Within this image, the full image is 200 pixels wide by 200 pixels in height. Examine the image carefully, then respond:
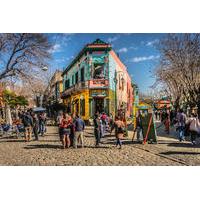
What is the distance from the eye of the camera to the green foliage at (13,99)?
42.7ft

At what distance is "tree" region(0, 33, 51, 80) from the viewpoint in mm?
11002

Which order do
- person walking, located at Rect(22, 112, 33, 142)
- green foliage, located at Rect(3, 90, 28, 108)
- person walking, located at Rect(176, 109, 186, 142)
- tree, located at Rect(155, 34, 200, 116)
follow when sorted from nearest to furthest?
green foliage, located at Rect(3, 90, 28, 108) < person walking, located at Rect(176, 109, 186, 142) < tree, located at Rect(155, 34, 200, 116) < person walking, located at Rect(22, 112, 33, 142)

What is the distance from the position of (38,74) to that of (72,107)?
2010mm

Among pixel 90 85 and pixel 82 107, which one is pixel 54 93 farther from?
pixel 90 85

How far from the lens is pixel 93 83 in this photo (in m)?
12.2

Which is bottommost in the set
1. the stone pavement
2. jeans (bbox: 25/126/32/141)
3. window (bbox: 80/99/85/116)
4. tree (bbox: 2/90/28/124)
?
the stone pavement

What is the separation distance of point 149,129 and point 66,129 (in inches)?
119

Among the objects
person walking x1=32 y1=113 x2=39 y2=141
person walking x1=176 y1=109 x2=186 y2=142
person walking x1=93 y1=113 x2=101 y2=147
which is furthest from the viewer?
person walking x1=32 y1=113 x2=39 y2=141

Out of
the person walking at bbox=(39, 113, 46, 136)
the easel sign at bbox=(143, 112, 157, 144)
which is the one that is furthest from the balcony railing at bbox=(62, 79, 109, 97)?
the person walking at bbox=(39, 113, 46, 136)

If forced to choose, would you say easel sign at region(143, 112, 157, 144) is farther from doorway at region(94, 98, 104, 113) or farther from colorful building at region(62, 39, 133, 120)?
doorway at region(94, 98, 104, 113)

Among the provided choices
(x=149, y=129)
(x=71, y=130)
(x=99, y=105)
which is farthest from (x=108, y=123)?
(x=71, y=130)

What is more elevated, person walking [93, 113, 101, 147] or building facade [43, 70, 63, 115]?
building facade [43, 70, 63, 115]

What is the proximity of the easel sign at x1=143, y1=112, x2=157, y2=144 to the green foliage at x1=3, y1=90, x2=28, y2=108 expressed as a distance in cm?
440

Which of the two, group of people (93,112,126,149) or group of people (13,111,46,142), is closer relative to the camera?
group of people (93,112,126,149)
